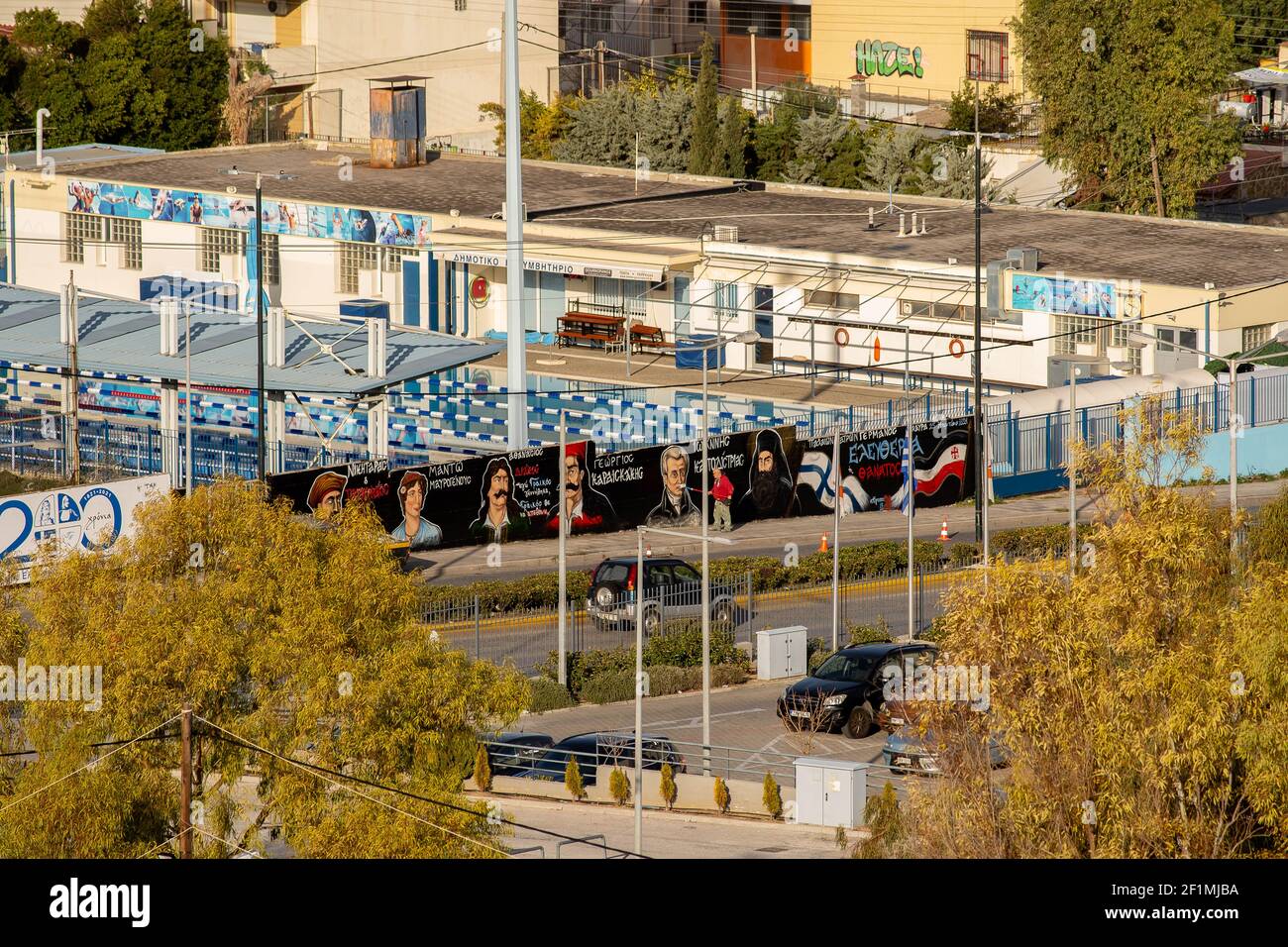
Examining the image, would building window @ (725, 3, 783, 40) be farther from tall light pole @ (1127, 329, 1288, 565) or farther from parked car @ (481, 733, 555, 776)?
parked car @ (481, 733, 555, 776)

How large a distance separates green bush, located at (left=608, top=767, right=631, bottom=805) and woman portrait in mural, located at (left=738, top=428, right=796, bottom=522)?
18504 millimetres

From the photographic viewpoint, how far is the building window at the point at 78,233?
72625 millimetres

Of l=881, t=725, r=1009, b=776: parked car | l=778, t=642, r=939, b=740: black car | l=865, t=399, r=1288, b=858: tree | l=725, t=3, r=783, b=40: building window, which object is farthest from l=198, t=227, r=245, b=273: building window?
l=865, t=399, r=1288, b=858: tree

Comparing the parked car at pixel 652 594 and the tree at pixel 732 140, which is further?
the tree at pixel 732 140

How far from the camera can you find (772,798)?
27.9 meters

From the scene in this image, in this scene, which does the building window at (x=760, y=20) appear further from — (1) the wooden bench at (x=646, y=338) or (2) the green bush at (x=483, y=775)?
(2) the green bush at (x=483, y=775)

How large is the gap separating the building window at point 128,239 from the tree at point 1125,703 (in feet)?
180

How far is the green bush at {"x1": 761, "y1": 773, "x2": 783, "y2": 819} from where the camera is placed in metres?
27.8

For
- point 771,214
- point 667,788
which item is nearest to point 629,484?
point 667,788

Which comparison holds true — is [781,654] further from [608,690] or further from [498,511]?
[498,511]

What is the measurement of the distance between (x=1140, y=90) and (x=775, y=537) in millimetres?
34996

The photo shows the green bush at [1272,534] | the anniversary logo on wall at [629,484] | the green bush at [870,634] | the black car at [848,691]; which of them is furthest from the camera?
the anniversary logo on wall at [629,484]

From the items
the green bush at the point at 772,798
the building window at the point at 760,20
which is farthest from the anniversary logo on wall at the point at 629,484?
the building window at the point at 760,20
